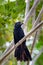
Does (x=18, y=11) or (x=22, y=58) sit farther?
(x=18, y=11)

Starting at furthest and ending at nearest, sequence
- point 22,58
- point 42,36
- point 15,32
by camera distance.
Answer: point 42,36, point 15,32, point 22,58

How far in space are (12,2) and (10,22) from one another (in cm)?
20

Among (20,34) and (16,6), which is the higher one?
(16,6)

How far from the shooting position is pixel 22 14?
8.87 ft

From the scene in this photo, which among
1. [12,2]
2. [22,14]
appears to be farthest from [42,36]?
[12,2]

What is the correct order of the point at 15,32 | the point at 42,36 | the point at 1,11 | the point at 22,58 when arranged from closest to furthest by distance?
the point at 22,58
the point at 1,11
the point at 15,32
the point at 42,36

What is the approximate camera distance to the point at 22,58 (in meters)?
2.06

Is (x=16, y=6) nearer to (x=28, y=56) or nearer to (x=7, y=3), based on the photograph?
(x=7, y=3)

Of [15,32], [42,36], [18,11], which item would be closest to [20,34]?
[15,32]

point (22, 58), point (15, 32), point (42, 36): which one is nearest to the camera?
point (22, 58)

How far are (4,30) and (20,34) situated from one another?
19 centimetres

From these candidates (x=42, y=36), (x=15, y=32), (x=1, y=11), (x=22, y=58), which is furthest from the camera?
(x=42, y=36)

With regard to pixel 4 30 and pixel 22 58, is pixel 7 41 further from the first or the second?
pixel 22 58

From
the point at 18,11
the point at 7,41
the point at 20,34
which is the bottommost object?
the point at 7,41
